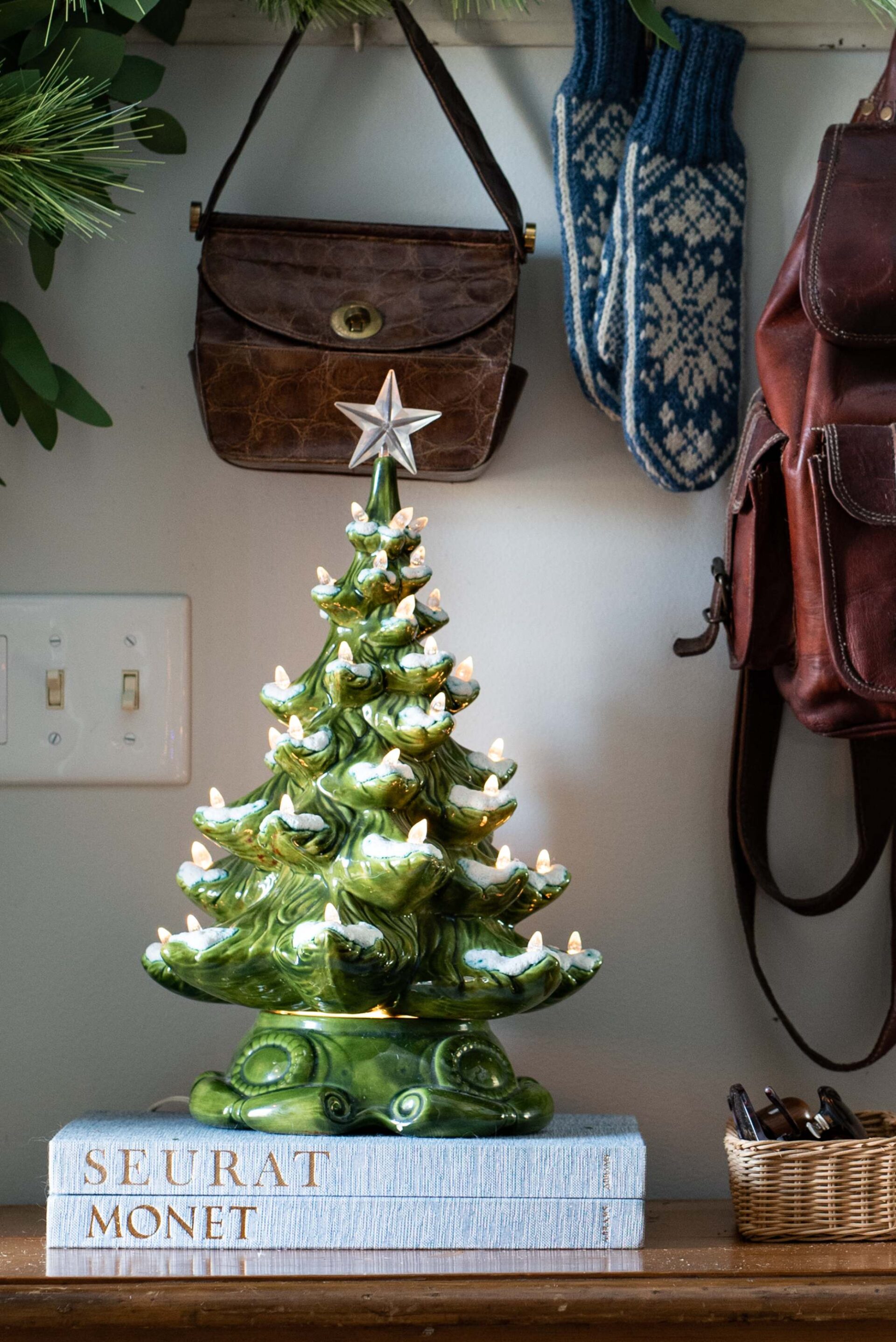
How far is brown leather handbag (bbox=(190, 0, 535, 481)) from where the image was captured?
103cm

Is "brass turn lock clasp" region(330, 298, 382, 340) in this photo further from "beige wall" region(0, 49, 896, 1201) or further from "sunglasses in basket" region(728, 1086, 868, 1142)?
"sunglasses in basket" region(728, 1086, 868, 1142)

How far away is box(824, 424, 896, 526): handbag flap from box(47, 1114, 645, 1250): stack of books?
0.44 m

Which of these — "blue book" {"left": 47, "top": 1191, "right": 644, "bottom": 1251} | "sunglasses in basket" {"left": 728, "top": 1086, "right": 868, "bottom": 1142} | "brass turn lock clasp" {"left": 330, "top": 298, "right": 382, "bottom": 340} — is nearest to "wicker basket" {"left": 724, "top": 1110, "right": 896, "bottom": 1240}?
"sunglasses in basket" {"left": 728, "top": 1086, "right": 868, "bottom": 1142}

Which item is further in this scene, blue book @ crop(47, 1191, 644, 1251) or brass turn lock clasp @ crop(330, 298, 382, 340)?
brass turn lock clasp @ crop(330, 298, 382, 340)

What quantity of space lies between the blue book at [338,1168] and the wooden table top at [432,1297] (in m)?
0.04

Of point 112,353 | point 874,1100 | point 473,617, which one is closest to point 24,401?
point 112,353

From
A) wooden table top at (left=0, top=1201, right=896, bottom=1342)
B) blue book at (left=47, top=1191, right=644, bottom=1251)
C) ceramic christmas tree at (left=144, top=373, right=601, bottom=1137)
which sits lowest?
wooden table top at (left=0, top=1201, right=896, bottom=1342)

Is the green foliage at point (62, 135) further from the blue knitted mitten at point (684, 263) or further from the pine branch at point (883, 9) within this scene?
the pine branch at point (883, 9)

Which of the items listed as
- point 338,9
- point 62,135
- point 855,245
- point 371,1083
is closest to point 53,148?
point 62,135

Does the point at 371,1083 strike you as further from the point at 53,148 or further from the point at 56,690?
the point at 53,148

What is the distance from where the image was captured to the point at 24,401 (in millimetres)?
1054

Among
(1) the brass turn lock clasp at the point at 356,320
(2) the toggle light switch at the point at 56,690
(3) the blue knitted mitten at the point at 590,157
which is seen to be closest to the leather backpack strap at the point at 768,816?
(3) the blue knitted mitten at the point at 590,157

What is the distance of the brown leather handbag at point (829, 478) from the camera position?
91 centimetres

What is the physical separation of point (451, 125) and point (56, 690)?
1.79 feet
